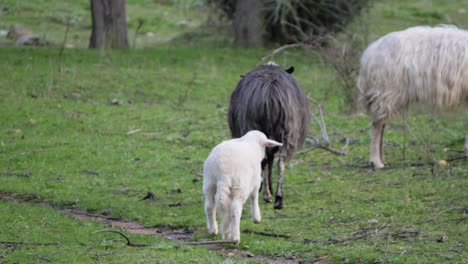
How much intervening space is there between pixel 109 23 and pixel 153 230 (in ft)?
42.7

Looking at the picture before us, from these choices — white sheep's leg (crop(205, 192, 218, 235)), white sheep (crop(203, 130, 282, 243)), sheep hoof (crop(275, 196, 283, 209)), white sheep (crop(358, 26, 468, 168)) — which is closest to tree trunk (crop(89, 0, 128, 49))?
white sheep (crop(358, 26, 468, 168))

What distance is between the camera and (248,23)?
2264 cm

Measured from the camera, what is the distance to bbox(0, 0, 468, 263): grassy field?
7.31 metres

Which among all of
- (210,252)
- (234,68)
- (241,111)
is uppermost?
(241,111)

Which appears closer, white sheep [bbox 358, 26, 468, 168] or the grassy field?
the grassy field

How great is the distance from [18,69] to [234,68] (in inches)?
197

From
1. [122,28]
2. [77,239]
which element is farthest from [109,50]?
[77,239]

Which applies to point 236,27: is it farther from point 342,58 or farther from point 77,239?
point 77,239

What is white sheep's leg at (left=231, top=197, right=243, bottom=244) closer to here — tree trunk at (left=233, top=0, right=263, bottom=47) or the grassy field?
the grassy field

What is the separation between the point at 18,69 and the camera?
1770 cm

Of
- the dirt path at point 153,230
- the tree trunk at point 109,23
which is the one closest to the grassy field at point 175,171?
the dirt path at point 153,230

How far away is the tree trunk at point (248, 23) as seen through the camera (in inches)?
877

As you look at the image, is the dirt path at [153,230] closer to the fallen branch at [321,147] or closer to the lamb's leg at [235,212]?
the lamb's leg at [235,212]

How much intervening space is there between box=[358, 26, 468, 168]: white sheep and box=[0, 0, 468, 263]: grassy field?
27.5 inches
